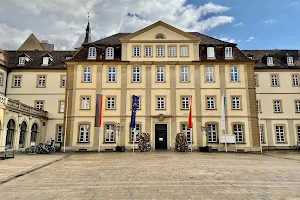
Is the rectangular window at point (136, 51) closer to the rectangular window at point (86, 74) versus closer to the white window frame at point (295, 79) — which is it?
the rectangular window at point (86, 74)

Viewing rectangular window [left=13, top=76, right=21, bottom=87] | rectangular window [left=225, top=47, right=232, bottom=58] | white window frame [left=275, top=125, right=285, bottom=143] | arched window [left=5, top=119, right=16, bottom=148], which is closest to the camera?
arched window [left=5, top=119, right=16, bottom=148]

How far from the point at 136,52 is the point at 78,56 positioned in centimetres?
681

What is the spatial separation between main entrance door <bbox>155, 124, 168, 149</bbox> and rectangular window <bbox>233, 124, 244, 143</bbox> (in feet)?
24.8

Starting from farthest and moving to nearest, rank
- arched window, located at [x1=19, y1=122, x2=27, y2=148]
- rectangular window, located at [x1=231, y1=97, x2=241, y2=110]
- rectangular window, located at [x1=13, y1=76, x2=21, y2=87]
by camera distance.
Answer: rectangular window, located at [x1=13, y1=76, x2=21, y2=87]
rectangular window, located at [x1=231, y1=97, x2=241, y2=110]
arched window, located at [x1=19, y1=122, x2=27, y2=148]

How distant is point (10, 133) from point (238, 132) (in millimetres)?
23096

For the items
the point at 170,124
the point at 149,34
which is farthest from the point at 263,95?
the point at 149,34

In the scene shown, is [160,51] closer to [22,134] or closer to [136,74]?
[136,74]

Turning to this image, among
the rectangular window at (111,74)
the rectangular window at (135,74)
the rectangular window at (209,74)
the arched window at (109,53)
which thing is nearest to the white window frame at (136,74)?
the rectangular window at (135,74)

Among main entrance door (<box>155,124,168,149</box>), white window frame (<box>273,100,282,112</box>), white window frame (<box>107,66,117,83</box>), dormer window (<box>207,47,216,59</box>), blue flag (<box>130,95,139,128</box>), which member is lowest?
main entrance door (<box>155,124,168,149</box>)

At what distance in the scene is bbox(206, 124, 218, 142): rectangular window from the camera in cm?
2647

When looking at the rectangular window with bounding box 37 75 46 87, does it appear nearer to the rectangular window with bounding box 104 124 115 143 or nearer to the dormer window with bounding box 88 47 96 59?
the dormer window with bounding box 88 47 96 59

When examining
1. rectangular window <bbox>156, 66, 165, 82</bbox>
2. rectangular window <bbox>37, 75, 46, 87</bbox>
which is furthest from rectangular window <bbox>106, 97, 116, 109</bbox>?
rectangular window <bbox>37, 75, 46, 87</bbox>

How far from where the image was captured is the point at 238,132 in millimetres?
26578

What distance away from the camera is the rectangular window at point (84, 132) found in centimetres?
2650
